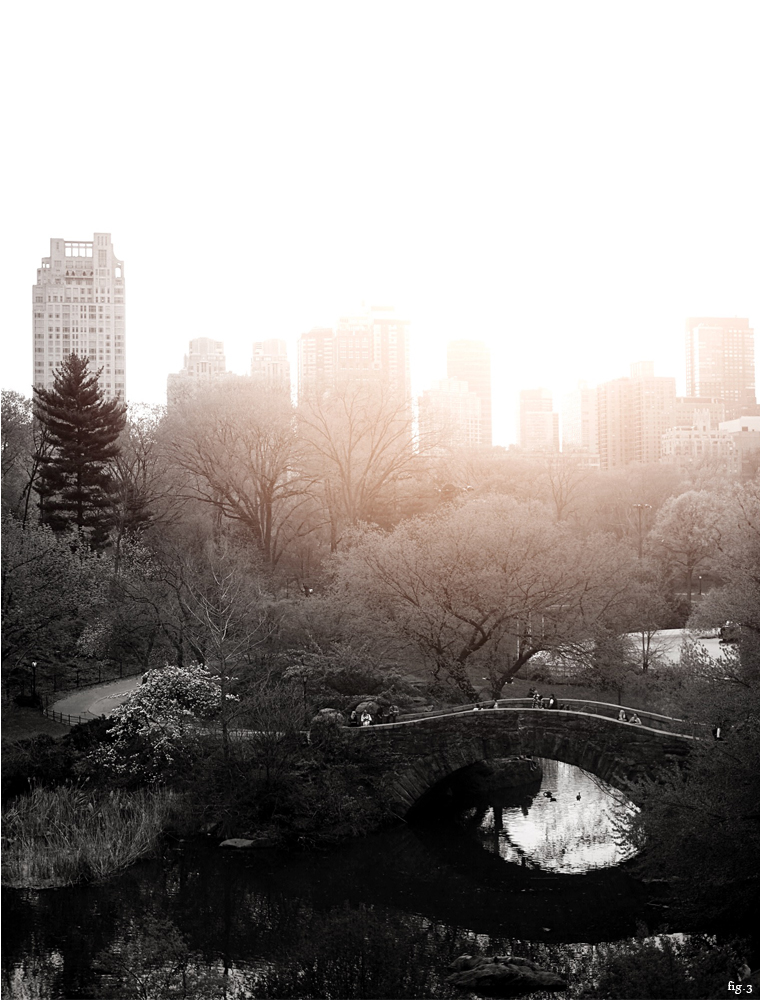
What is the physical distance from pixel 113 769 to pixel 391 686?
6.58 meters

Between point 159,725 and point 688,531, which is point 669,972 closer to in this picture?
point 159,725

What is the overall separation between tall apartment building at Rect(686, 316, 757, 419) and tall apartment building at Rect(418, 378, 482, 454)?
16544 mm

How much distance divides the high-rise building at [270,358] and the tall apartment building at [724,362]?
28.8 metres

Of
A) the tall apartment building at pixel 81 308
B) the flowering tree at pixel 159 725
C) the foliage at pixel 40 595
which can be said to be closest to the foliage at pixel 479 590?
the flowering tree at pixel 159 725

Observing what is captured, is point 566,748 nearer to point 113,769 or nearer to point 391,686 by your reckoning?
point 391,686

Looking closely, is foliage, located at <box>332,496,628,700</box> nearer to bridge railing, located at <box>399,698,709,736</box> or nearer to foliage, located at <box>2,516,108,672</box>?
bridge railing, located at <box>399,698,709,736</box>

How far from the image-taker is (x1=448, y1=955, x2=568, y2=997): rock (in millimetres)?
13203

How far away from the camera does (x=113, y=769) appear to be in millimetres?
19203

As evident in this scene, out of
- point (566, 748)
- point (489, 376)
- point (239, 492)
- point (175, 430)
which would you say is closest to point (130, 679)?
point (239, 492)

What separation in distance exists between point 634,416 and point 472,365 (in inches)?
1566

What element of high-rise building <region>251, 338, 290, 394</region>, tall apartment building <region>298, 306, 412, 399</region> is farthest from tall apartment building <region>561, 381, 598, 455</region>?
high-rise building <region>251, 338, 290, 394</region>

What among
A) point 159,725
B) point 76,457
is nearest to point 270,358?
point 76,457

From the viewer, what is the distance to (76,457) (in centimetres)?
2991

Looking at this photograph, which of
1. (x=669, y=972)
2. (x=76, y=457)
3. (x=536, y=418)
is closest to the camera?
(x=669, y=972)
